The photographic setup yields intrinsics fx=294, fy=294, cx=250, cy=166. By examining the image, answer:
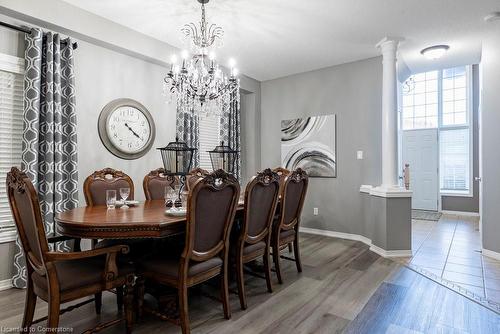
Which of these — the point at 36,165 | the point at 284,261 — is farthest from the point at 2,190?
the point at 284,261

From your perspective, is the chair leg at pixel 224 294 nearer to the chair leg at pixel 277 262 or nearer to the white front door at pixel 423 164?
the chair leg at pixel 277 262

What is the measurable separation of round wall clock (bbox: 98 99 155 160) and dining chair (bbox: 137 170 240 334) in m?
1.88

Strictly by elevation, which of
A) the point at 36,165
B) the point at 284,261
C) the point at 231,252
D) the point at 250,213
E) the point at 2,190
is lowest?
the point at 284,261

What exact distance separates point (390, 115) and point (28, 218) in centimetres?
387

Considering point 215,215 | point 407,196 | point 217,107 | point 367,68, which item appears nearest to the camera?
point 215,215

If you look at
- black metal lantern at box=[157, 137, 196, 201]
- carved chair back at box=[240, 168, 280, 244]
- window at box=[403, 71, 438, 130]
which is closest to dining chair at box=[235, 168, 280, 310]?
carved chair back at box=[240, 168, 280, 244]

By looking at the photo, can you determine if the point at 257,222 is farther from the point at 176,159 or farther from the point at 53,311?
the point at 53,311

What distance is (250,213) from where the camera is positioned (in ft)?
7.75

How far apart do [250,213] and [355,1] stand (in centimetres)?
231

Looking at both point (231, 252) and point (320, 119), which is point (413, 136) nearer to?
point (320, 119)

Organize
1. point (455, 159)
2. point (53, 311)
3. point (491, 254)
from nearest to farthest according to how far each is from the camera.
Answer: point (53, 311)
point (491, 254)
point (455, 159)

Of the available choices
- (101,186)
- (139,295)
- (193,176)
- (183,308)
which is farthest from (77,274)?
(193,176)

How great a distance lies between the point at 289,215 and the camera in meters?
2.99

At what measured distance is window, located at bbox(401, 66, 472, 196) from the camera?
6617 mm
